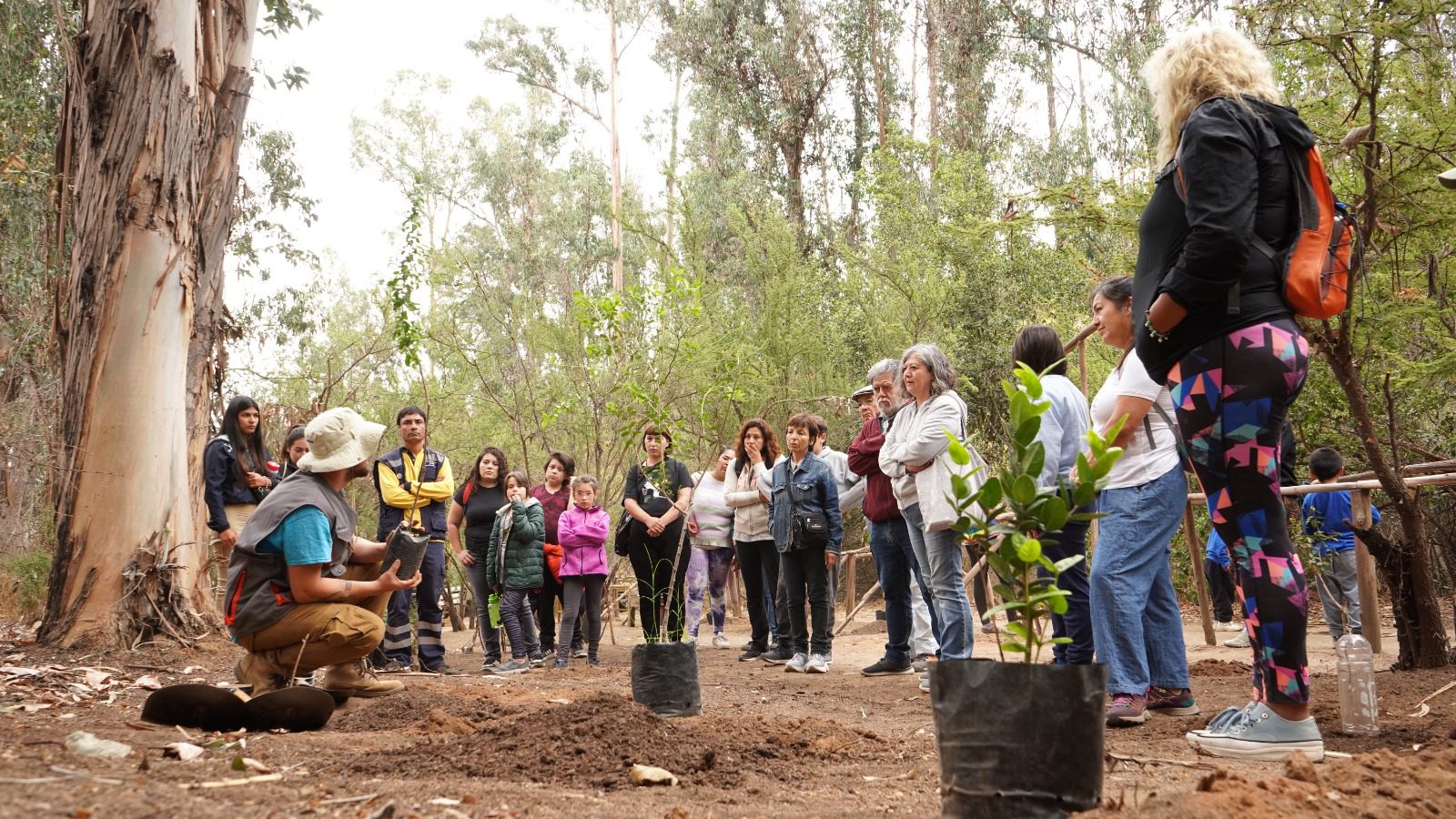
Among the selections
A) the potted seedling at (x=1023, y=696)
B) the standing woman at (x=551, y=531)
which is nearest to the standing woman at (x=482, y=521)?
the standing woman at (x=551, y=531)

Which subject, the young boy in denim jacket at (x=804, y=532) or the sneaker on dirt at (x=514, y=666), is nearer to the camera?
the young boy in denim jacket at (x=804, y=532)

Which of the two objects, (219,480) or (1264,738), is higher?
(219,480)

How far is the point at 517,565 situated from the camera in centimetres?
780

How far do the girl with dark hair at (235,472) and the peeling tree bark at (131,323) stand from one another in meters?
0.18

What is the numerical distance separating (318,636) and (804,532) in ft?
11.9

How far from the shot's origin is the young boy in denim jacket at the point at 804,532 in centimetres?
735

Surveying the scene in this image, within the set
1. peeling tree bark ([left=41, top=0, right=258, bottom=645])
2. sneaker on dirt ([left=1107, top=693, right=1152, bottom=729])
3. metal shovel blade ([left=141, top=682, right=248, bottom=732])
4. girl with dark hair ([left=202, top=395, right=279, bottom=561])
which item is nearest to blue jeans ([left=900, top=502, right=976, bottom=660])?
sneaker on dirt ([left=1107, top=693, right=1152, bottom=729])

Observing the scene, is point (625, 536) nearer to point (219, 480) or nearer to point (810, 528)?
point (810, 528)

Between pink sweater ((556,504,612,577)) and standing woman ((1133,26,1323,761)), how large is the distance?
5.35m

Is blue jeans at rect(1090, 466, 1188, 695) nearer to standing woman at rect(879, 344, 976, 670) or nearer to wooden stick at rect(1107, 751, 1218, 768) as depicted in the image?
wooden stick at rect(1107, 751, 1218, 768)

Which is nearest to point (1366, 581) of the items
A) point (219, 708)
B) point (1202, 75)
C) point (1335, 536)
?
point (1335, 536)

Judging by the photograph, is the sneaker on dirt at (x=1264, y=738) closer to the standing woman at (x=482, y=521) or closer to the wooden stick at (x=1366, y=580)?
the wooden stick at (x=1366, y=580)

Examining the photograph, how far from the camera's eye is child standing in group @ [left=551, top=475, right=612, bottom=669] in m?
7.92

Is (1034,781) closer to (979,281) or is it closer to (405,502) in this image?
(405,502)
